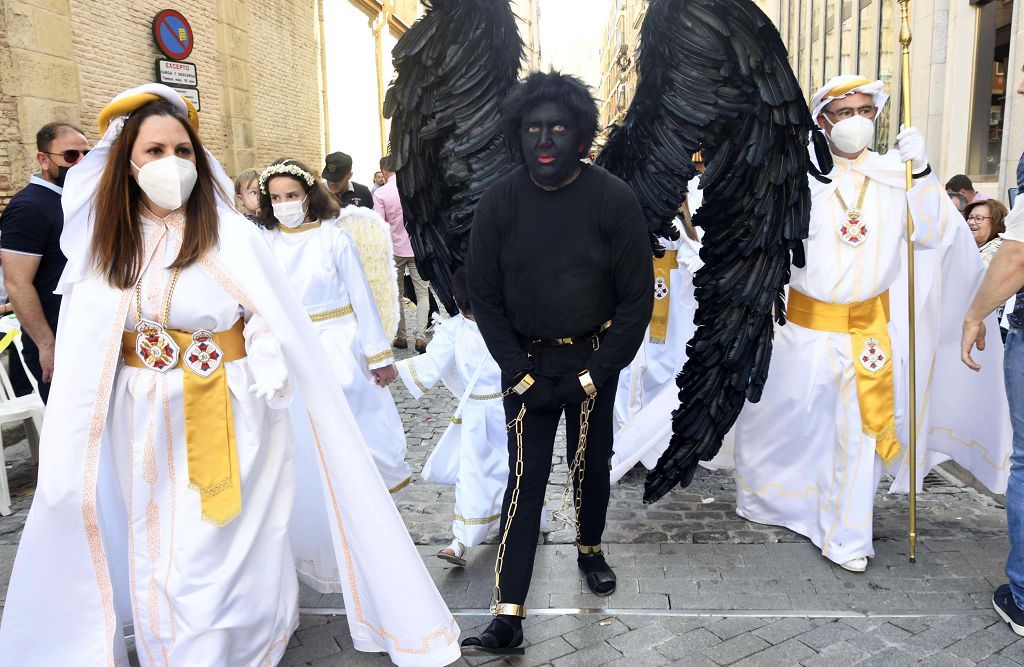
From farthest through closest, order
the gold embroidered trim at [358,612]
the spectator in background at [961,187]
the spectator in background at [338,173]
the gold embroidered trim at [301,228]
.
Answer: the spectator in background at [338,173] → the spectator in background at [961,187] → the gold embroidered trim at [301,228] → the gold embroidered trim at [358,612]

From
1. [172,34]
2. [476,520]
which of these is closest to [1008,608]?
[476,520]

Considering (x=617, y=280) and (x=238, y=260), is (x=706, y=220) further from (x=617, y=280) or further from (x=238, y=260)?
(x=238, y=260)

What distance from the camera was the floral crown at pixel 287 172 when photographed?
434cm

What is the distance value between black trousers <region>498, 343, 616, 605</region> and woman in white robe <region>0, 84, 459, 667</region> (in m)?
0.34

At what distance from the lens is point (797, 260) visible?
12.5ft

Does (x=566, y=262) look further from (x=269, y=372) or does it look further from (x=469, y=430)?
(x=469, y=430)

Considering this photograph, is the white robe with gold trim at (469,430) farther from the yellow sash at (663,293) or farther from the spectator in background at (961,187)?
the spectator in background at (961,187)

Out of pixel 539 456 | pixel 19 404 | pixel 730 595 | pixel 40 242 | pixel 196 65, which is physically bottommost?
pixel 730 595

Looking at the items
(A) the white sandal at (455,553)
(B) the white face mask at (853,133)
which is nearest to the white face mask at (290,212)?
(A) the white sandal at (455,553)

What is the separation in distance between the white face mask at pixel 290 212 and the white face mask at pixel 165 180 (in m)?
1.51

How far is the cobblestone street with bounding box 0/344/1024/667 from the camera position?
3066 mm

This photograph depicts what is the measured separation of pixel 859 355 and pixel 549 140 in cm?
189

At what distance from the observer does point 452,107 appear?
12.3 feet

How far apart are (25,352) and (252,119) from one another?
9544 millimetres
